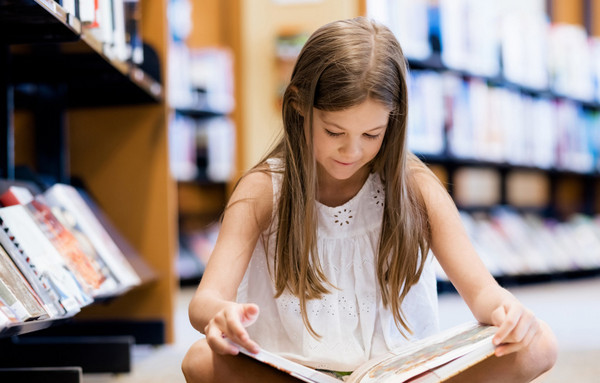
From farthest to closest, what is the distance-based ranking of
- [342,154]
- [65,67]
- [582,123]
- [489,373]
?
[582,123] → [65,67] → [342,154] → [489,373]

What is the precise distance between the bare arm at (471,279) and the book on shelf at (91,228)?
0.77 meters

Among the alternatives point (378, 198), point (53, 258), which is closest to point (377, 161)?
point (378, 198)

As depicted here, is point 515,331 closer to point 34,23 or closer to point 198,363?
point 198,363

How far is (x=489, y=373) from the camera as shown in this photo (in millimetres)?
932

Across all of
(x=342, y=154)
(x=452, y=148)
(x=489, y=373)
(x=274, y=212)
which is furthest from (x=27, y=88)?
(x=452, y=148)

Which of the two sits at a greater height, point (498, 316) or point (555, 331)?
point (498, 316)

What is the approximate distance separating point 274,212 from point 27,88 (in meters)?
1.20

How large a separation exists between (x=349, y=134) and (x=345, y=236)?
0.24m

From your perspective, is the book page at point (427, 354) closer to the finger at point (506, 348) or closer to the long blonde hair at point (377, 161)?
the finger at point (506, 348)

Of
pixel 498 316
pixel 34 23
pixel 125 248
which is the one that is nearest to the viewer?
pixel 498 316

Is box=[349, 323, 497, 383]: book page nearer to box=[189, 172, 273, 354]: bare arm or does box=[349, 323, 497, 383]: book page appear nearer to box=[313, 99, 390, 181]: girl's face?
box=[189, 172, 273, 354]: bare arm

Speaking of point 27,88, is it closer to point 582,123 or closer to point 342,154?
point 342,154

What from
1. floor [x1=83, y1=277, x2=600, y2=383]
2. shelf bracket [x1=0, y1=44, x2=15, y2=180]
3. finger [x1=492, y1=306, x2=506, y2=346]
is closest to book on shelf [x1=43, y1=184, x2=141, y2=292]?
shelf bracket [x1=0, y1=44, x2=15, y2=180]

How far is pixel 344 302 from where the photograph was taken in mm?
1189
